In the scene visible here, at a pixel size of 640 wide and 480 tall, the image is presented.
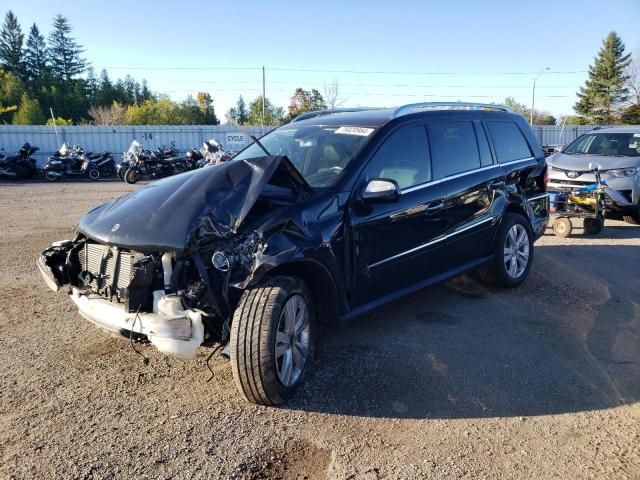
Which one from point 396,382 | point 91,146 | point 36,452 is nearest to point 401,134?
point 396,382

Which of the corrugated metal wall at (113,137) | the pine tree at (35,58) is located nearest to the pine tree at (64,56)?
the pine tree at (35,58)

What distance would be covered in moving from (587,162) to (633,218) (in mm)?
1397

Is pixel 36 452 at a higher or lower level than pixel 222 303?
lower

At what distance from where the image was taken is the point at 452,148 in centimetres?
497

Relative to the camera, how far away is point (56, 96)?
67.7 meters

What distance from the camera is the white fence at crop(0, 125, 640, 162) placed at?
23969 millimetres

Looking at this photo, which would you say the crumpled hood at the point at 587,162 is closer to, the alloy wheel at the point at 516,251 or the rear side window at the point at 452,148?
the alloy wheel at the point at 516,251

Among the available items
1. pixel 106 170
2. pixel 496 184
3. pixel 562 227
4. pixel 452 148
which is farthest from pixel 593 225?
pixel 106 170

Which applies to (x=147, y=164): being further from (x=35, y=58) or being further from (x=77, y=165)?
(x=35, y=58)

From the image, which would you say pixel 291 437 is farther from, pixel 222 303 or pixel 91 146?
pixel 91 146

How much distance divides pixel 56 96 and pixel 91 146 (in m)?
50.0

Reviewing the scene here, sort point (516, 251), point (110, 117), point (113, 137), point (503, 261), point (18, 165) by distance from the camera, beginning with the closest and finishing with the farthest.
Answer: point (503, 261), point (516, 251), point (18, 165), point (113, 137), point (110, 117)

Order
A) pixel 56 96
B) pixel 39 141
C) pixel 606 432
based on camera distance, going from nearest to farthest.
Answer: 1. pixel 606 432
2. pixel 39 141
3. pixel 56 96

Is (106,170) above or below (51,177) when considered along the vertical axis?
above
